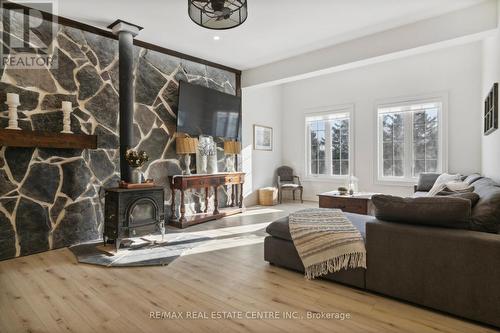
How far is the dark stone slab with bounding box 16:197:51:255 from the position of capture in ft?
10.5

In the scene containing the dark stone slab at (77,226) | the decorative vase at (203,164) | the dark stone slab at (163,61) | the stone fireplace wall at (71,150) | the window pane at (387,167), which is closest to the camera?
the stone fireplace wall at (71,150)

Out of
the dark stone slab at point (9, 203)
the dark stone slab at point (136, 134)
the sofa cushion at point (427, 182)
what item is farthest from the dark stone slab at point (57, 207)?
the sofa cushion at point (427, 182)

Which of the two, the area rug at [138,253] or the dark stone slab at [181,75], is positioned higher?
the dark stone slab at [181,75]

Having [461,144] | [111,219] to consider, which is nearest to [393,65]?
[461,144]

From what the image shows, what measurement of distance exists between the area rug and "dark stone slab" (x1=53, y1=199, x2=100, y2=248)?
156 mm

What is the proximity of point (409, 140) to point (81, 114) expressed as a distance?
582 centimetres

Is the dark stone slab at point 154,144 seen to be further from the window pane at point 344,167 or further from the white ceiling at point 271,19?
the window pane at point 344,167

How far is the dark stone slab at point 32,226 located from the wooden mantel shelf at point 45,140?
66 centimetres

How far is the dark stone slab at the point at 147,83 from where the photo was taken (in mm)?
4358

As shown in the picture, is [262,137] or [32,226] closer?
[32,226]

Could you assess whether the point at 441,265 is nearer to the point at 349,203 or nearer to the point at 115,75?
the point at 349,203

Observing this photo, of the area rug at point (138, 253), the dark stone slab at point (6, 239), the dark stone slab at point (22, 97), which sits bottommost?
the area rug at point (138, 253)

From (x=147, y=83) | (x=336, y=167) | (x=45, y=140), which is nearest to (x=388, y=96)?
(x=336, y=167)

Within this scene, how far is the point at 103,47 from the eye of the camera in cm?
396
